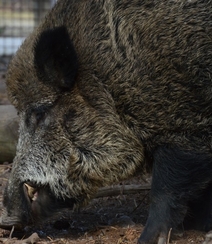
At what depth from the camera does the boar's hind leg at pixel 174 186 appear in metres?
4.55

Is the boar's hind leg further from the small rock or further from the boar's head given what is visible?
the small rock

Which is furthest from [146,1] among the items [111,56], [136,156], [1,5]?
[1,5]

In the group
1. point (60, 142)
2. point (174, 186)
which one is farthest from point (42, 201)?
point (174, 186)

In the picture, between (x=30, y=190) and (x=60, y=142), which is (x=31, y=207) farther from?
(x=60, y=142)

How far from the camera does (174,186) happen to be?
459cm

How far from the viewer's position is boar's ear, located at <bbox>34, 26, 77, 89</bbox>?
4.63 meters

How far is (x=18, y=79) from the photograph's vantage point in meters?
4.89

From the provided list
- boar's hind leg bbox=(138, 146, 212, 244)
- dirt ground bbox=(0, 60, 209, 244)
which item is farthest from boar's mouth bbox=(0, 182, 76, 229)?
boar's hind leg bbox=(138, 146, 212, 244)

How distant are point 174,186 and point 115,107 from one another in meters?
0.69

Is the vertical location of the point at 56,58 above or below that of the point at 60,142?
above

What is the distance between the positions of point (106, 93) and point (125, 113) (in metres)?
0.19

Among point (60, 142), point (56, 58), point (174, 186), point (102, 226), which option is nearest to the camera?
point (174, 186)

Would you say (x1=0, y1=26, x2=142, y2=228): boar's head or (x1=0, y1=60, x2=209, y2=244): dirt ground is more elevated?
(x1=0, y1=26, x2=142, y2=228): boar's head

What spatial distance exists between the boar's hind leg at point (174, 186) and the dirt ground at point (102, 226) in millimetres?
169
